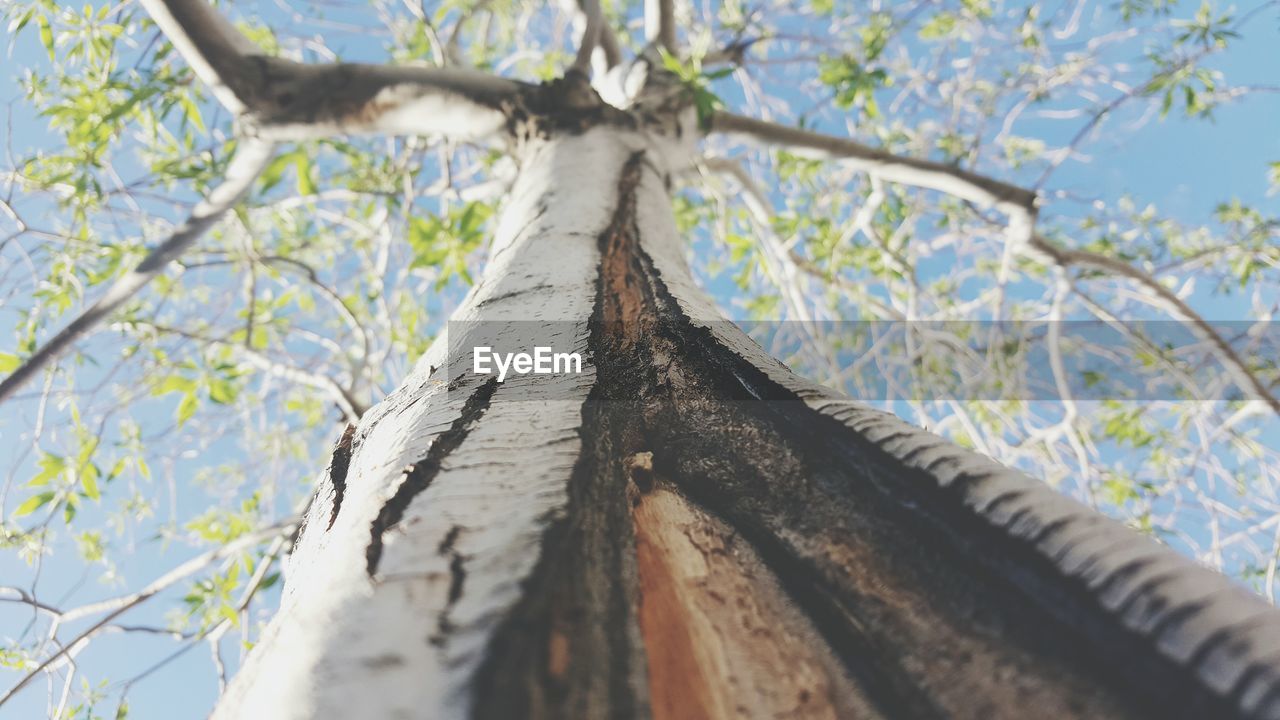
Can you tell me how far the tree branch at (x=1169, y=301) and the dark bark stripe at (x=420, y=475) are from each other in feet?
10.3

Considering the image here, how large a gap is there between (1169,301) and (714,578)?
3602 mm

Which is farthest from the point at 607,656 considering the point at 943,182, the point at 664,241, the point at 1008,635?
the point at 943,182

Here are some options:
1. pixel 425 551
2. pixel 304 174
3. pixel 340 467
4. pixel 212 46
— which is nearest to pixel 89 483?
pixel 304 174

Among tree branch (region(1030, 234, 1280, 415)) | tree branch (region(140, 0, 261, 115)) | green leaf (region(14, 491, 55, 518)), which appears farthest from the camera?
tree branch (region(1030, 234, 1280, 415))

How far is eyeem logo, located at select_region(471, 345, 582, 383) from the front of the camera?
0.66m

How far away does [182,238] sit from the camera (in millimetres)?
1769

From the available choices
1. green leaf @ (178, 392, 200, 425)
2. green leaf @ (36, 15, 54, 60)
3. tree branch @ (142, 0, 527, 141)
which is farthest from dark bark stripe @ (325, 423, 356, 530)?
green leaf @ (36, 15, 54, 60)

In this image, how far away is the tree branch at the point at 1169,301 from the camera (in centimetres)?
280

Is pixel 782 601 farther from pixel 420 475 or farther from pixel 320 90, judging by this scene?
pixel 320 90

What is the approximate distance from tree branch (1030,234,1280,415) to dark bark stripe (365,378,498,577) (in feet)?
10.3

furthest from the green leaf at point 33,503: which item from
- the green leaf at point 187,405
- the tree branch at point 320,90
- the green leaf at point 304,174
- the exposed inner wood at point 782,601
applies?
the exposed inner wood at point 782,601

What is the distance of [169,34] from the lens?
1477mm

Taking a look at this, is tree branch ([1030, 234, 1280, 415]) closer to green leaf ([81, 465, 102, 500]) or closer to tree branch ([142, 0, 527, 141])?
tree branch ([142, 0, 527, 141])

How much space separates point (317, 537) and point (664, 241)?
2.58 feet
